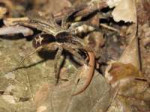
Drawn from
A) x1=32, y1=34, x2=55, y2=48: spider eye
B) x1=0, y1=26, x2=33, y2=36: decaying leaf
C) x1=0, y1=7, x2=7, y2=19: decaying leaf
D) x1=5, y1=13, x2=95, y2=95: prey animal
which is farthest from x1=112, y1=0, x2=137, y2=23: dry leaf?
x1=0, y1=7, x2=7, y2=19: decaying leaf

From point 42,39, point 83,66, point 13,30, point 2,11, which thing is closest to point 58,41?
point 42,39

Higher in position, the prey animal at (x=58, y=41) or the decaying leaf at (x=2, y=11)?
the decaying leaf at (x=2, y=11)

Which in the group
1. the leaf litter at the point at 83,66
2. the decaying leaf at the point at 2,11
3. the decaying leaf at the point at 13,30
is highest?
the decaying leaf at the point at 2,11

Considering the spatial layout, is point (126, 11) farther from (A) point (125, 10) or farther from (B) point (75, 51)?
(B) point (75, 51)

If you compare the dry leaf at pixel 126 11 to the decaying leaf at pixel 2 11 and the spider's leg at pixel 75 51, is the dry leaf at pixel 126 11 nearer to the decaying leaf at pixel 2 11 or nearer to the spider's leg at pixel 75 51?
the spider's leg at pixel 75 51

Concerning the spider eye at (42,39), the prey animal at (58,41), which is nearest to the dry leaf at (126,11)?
the prey animal at (58,41)

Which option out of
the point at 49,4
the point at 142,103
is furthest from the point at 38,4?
the point at 142,103

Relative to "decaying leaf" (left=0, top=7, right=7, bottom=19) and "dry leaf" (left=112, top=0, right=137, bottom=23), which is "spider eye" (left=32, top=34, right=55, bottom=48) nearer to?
"decaying leaf" (left=0, top=7, right=7, bottom=19)

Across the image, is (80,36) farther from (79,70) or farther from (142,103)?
(142,103)

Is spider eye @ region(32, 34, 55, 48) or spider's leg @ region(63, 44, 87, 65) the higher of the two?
spider eye @ region(32, 34, 55, 48)
